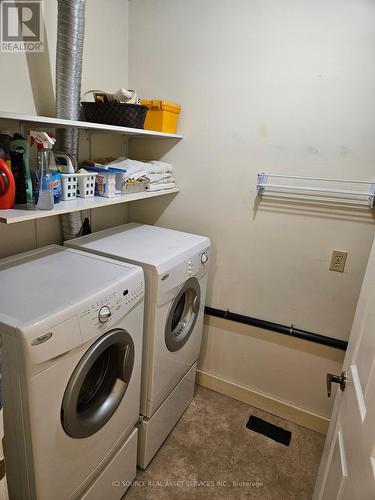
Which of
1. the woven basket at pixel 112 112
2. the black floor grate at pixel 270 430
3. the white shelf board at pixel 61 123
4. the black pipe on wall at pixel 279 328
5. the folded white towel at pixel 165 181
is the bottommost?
the black floor grate at pixel 270 430

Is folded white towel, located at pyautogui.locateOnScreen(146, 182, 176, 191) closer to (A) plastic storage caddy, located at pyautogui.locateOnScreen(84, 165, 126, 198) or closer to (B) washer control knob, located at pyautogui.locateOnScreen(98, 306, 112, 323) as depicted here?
(A) plastic storage caddy, located at pyautogui.locateOnScreen(84, 165, 126, 198)

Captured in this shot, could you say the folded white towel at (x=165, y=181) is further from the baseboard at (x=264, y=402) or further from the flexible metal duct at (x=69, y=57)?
the baseboard at (x=264, y=402)

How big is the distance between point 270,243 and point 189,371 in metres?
0.94

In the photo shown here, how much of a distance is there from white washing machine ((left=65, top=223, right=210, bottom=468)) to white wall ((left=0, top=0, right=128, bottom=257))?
18 cm

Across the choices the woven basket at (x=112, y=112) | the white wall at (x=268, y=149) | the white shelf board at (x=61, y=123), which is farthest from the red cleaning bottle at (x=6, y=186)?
the white wall at (x=268, y=149)

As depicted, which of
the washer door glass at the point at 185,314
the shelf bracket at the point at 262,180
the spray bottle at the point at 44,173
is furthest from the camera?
the shelf bracket at the point at 262,180

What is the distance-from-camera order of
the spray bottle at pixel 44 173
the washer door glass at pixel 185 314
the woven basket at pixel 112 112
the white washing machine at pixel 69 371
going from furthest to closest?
the washer door glass at pixel 185 314, the woven basket at pixel 112 112, the spray bottle at pixel 44 173, the white washing machine at pixel 69 371

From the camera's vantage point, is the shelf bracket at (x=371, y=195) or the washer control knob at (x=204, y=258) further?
the washer control knob at (x=204, y=258)

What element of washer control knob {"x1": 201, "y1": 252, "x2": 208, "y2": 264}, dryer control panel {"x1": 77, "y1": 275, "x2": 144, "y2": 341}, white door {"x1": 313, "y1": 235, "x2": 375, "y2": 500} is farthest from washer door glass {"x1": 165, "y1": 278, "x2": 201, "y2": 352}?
white door {"x1": 313, "y1": 235, "x2": 375, "y2": 500}

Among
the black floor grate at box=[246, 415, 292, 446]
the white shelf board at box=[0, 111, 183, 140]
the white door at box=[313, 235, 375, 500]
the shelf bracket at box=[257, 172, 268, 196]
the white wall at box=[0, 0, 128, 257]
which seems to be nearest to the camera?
the white door at box=[313, 235, 375, 500]

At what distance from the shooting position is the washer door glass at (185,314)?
169 cm

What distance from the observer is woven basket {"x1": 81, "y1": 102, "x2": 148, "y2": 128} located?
151cm

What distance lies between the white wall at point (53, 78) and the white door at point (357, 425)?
1.49m

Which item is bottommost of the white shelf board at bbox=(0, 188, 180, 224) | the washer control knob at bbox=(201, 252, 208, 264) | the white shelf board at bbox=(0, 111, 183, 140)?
the washer control knob at bbox=(201, 252, 208, 264)
